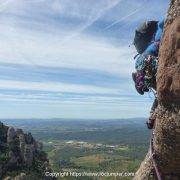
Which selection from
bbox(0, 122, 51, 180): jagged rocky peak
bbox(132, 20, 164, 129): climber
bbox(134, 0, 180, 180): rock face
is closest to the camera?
bbox(134, 0, 180, 180): rock face

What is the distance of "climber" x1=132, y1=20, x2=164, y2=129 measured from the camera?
11.3 m

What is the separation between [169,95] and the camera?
9.69 m

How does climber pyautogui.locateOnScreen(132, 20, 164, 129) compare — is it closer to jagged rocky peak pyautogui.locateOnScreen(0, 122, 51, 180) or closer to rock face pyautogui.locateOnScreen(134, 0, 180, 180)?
rock face pyautogui.locateOnScreen(134, 0, 180, 180)

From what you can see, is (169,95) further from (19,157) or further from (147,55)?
(19,157)

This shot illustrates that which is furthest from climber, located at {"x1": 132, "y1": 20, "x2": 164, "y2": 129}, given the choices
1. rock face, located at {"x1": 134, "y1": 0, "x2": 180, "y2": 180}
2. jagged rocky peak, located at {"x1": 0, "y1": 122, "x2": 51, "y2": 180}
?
jagged rocky peak, located at {"x1": 0, "y1": 122, "x2": 51, "y2": 180}

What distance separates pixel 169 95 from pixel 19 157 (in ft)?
276

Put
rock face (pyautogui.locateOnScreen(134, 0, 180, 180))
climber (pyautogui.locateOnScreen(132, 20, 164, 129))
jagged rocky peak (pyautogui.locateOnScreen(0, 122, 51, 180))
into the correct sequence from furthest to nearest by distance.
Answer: jagged rocky peak (pyautogui.locateOnScreen(0, 122, 51, 180)), climber (pyautogui.locateOnScreen(132, 20, 164, 129)), rock face (pyautogui.locateOnScreen(134, 0, 180, 180))

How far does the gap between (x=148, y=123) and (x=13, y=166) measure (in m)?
79.3

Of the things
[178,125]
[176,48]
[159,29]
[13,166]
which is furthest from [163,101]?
[13,166]

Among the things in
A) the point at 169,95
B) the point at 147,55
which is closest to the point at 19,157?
the point at 147,55

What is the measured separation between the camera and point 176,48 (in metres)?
9.09

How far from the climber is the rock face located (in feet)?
3.74

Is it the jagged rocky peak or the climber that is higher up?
the climber

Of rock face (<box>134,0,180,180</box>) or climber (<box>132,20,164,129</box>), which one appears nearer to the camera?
rock face (<box>134,0,180,180</box>)
